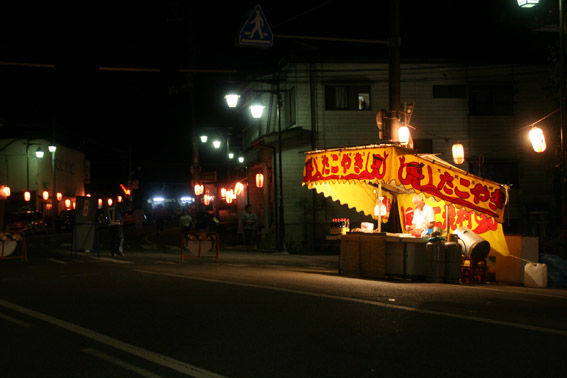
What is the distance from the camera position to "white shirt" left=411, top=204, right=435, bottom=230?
538 inches

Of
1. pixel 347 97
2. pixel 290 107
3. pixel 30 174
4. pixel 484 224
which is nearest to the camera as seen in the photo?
pixel 484 224

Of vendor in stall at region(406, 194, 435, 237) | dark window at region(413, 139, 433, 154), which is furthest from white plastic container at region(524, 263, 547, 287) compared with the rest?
dark window at region(413, 139, 433, 154)

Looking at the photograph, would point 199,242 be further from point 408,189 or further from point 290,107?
point 290,107

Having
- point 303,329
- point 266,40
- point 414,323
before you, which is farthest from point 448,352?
point 266,40

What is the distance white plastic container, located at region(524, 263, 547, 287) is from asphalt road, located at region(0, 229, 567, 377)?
2.13 ft

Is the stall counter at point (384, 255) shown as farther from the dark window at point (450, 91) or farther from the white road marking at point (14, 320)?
the dark window at point (450, 91)

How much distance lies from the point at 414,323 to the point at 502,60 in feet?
72.0

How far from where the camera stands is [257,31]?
13594 mm

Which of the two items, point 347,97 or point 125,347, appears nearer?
point 125,347

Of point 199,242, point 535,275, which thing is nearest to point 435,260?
point 535,275

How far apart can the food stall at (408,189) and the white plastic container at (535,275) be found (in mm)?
654

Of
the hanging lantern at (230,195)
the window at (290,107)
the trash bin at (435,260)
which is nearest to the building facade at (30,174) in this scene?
the hanging lantern at (230,195)

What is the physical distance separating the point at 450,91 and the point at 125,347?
2326 centimetres

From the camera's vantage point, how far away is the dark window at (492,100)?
1035 inches
